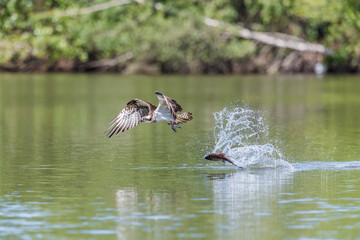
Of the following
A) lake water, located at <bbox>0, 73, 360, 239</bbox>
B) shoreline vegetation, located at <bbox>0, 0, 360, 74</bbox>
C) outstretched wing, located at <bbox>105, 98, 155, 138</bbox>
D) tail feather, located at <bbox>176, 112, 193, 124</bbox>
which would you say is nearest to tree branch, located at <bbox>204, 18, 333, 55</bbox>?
shoreline vegetation, located at <bbox>0, 0, 360, 74</bbox>

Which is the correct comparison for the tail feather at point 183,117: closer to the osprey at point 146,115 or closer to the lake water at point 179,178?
the osprey at point 146,115

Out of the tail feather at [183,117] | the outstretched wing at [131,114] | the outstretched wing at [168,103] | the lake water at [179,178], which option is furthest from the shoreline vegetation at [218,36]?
the outstretched wing at [168,103]

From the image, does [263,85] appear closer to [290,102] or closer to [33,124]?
[290,102]

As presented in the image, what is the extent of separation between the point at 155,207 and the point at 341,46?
46015 mm

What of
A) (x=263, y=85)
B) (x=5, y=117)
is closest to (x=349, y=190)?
(x=5, y=117)

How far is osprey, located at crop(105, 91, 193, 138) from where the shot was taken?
14117mm

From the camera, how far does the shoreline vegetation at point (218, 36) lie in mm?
53156

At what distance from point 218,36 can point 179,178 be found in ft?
137

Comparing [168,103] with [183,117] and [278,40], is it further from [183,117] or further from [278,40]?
[278,40]

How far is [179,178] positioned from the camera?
1452 cm

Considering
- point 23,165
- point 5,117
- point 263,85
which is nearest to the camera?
point 23,165

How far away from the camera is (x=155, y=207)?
11922 mm

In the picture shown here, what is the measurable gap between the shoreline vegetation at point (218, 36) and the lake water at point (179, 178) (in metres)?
24.4

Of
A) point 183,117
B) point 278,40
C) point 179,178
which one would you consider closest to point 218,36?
point 278,40
